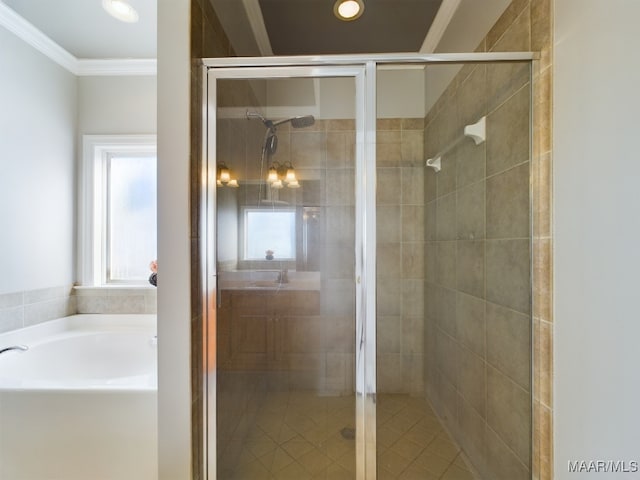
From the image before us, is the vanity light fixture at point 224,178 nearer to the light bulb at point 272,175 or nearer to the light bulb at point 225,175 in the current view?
the light bulb at point 225,175

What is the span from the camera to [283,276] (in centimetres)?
133

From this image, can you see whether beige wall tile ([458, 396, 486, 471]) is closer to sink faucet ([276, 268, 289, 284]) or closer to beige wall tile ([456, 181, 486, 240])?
beige wall tile ([456, 181, 486, 240])

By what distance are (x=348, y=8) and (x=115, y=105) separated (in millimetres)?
1785

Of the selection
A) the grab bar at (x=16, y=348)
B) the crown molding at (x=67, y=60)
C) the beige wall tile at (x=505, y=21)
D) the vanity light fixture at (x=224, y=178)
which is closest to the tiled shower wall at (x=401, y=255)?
the beige wall tile at (x=505, y=21)

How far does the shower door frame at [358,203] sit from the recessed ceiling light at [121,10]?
3.13ft

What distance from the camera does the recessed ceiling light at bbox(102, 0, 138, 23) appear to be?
1.47m

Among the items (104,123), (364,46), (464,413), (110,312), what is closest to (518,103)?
(364,46)

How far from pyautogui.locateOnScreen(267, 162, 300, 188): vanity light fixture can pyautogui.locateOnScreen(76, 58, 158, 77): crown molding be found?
1.51m

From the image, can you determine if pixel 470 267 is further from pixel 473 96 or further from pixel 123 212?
pixel 123 212

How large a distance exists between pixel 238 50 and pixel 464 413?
2.40m

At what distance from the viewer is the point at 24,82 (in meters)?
1.65

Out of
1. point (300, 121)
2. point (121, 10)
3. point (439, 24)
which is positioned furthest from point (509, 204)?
point (121, 10)

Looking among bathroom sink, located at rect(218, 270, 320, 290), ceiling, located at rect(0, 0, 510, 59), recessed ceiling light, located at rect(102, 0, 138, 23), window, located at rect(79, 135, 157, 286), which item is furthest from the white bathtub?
recessed ceiling light, located at rect(102, 0, 138, 23)

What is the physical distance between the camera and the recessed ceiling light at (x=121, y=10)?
4.83 feet
